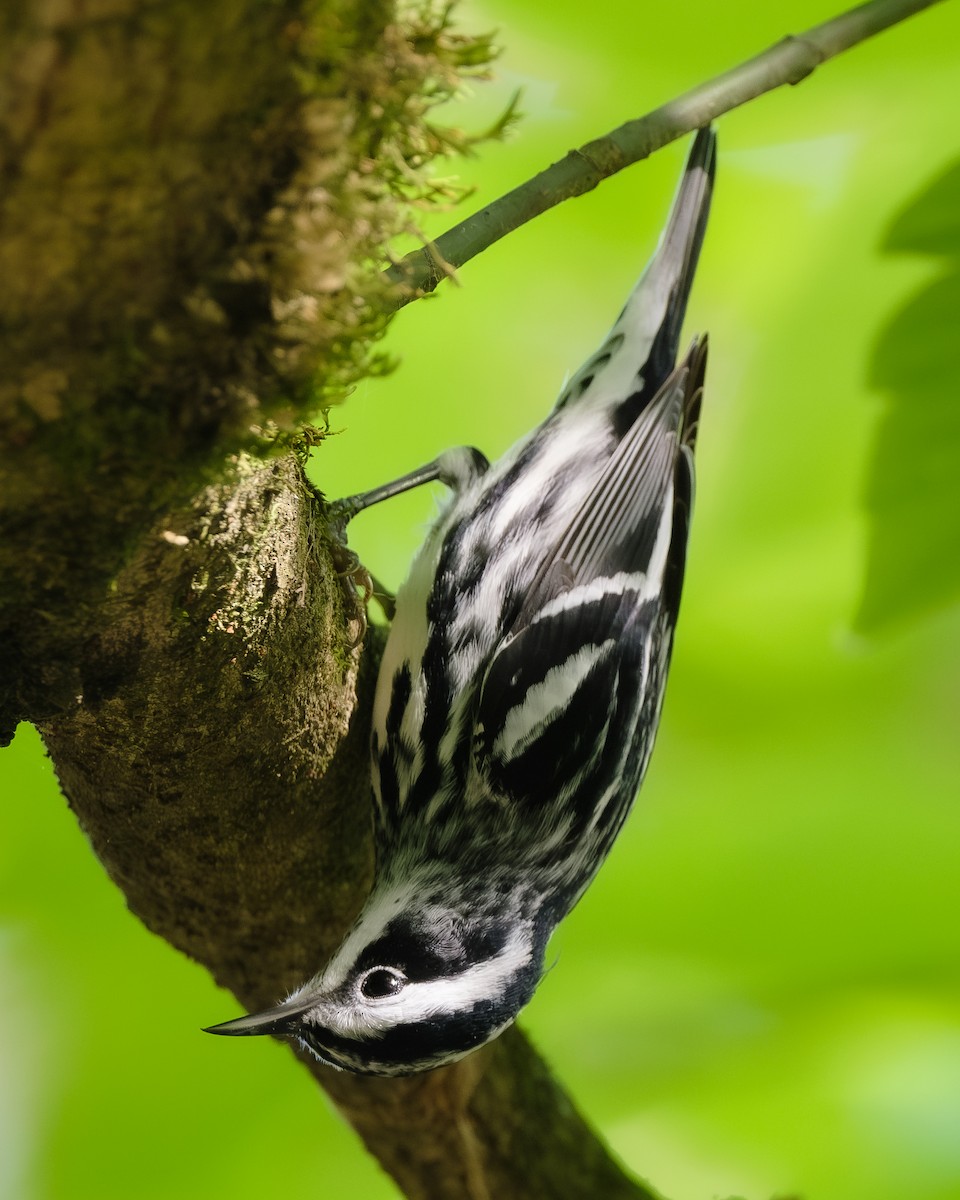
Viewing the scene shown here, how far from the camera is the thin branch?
0.86 m

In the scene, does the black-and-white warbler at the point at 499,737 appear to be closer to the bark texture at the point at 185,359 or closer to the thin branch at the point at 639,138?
the bark texture at the point at 185,359

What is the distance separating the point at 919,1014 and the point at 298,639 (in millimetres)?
1526

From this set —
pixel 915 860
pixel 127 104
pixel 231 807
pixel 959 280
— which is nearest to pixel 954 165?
pixel 959 280

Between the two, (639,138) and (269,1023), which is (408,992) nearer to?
(269,1023)

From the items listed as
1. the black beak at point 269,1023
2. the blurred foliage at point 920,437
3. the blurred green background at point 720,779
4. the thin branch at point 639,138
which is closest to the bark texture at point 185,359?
the thin branch at point 639,138

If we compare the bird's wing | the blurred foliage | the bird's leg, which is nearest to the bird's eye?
the bird's wing

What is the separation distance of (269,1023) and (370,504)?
2.35ft

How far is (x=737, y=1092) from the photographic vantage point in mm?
2029

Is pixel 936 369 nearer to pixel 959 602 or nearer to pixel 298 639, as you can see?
pixel 959 602

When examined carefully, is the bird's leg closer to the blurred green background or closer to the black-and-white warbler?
the black-and-white warbler

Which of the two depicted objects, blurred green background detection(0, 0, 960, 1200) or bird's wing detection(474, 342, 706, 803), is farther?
blurred green background detection(0, 0, 960, 1200)

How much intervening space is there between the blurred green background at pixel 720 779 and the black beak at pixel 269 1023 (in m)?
0.68

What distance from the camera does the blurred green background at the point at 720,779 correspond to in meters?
1.88

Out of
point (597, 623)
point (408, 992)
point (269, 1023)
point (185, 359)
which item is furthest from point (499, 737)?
point (185, 359)
